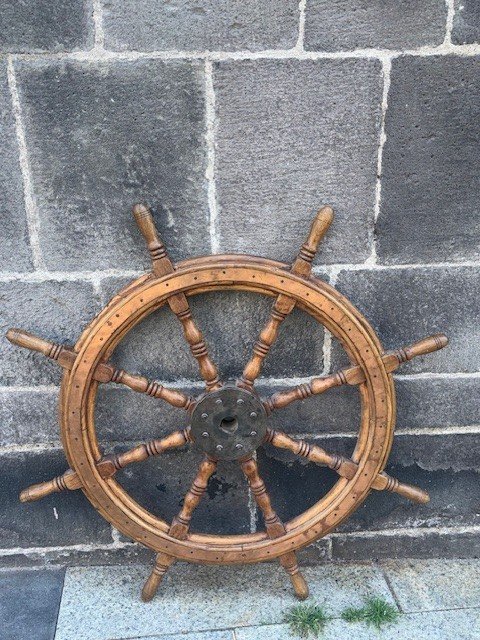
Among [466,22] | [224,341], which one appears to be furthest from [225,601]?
[466,22]

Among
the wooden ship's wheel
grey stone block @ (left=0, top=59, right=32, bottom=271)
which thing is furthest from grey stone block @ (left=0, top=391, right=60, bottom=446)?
grey stone block @ (left=0, top=59, right=32, bottom=271)

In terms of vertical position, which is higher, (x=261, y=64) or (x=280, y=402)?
(x=261, y=64)

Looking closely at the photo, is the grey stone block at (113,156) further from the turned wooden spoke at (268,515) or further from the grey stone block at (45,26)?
the turned wooden spoke at (268,515)

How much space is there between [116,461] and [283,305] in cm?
66

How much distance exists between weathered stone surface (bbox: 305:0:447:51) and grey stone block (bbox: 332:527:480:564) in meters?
1.54

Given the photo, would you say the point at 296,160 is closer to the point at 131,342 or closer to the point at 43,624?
the point at 131,342

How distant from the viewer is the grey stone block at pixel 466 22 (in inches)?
66.6

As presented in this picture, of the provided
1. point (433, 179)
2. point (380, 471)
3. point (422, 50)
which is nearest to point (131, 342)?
point (380, 471)

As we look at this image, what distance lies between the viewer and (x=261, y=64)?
5.60 ft

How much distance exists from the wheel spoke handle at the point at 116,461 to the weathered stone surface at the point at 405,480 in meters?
0.34

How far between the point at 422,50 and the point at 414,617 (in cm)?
164

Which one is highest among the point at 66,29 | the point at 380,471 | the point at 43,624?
the point at 66,29

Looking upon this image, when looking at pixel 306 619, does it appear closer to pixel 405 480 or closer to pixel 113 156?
pixel 405 480

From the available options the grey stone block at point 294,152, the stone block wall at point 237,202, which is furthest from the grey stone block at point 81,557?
the grey stone block at point 294,152
